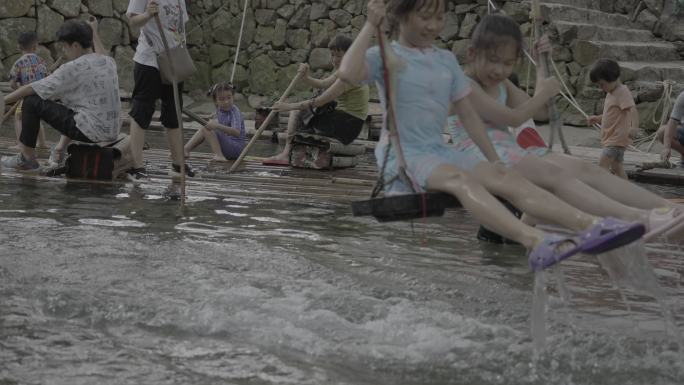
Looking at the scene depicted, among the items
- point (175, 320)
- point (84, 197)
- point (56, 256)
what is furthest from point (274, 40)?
point (175, 320)

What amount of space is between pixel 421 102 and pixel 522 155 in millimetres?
750

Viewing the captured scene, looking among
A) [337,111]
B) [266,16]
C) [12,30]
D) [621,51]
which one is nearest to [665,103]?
[621,51]

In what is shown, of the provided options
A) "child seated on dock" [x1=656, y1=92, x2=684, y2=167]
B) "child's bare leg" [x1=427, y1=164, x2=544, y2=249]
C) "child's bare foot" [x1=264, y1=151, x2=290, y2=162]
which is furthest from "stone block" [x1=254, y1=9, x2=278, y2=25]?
"child's bare leg" [x1=427, y1=164, x2=544, y2=249]

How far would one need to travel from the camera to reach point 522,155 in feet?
18.2

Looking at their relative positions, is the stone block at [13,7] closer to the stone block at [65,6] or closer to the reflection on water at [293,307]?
the stone block at [65,6]

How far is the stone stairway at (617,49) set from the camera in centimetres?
1415

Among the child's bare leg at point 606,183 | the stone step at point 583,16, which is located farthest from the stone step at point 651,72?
the child's bare leg at point 606,183

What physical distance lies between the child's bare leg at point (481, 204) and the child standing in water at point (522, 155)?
1.15 ft

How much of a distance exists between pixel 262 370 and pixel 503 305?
5.22 feet

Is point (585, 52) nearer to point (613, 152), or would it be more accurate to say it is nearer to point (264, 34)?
point (613, 152)

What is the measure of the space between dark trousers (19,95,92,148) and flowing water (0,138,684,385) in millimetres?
1476

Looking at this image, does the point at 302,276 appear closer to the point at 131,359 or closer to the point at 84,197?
the point at 131,359

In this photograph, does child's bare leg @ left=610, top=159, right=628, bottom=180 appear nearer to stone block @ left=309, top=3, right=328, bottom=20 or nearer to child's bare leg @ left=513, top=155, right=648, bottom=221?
child's bare leg @ left=513, top=155, right=648, bottom=221

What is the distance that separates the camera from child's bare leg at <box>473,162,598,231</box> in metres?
4.65
